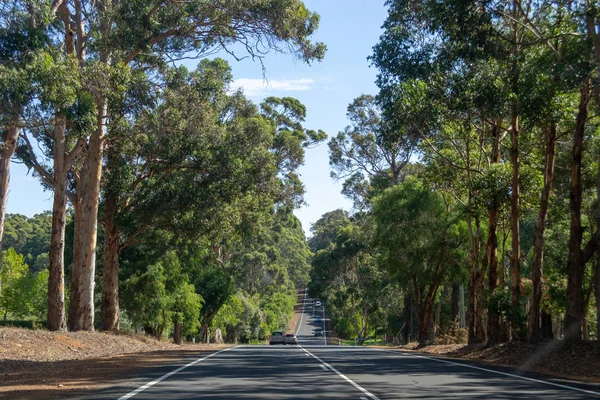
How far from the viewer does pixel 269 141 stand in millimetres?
39031

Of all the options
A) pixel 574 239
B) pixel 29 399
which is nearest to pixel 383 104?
pixel 574 239

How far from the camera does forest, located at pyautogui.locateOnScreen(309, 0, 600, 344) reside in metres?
19.3

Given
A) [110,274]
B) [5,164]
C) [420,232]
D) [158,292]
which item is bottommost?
[158,292]

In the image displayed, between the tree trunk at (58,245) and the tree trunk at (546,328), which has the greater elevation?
the tree trunk at (58,245)

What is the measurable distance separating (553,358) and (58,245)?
17.2 m

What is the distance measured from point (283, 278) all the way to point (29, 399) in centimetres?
9648

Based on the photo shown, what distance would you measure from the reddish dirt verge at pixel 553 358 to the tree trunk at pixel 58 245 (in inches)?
606

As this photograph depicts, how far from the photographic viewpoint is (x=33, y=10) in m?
20.4

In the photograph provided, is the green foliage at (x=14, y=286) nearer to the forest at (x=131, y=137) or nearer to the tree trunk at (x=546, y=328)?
the forest at (x=131, y=137)

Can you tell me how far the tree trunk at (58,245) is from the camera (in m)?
24.1

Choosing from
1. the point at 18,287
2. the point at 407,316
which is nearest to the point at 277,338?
the point at 407,316

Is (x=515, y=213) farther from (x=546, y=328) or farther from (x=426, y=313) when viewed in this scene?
(x=426, y=313)

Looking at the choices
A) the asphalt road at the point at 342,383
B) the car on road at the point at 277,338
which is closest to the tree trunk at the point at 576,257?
the asphalt road at the point at 342,383

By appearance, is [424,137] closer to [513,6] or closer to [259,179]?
[513,6]
